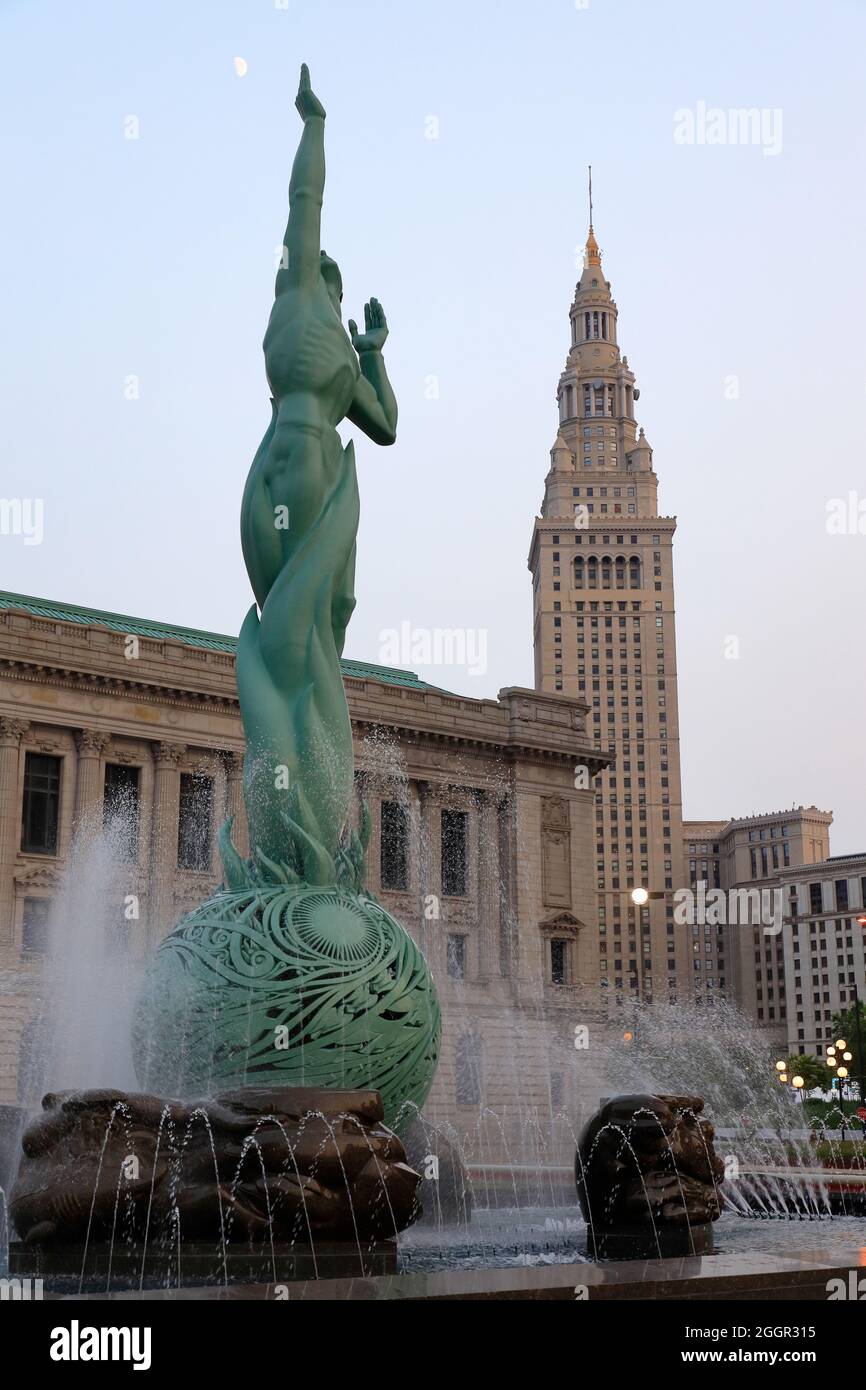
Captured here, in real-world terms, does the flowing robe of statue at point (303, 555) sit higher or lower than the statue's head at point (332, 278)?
lower

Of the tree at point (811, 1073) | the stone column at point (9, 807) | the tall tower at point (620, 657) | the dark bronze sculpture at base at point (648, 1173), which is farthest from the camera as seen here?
the tall tower at point (620, 657)

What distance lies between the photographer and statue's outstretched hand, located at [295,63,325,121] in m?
18.4

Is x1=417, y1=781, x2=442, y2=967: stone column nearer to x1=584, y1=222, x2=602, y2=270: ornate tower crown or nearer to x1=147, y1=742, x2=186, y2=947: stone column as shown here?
x1=147, y1=742, x2=186, y2=947: stone column

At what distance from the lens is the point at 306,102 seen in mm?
18453

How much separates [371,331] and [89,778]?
3310 centimetres

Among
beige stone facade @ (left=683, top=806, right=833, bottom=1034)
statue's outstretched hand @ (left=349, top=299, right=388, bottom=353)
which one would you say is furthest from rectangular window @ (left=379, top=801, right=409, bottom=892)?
beige stone facade @ (left=683, top=806, right=833, bottom=1034)

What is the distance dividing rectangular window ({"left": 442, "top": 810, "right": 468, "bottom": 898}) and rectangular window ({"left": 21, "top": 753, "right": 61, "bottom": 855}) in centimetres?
1550

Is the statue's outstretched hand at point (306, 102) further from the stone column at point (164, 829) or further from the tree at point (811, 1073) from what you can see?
the tree at point (811, 1073)

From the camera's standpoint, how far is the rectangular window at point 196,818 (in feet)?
172

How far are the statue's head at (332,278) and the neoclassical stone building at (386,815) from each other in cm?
2855

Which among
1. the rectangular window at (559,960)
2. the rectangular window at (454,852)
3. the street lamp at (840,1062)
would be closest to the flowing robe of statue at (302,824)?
the street lamp at (840,1062)

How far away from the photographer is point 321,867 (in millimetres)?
16781
